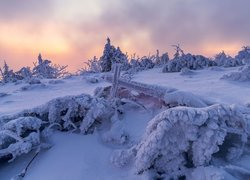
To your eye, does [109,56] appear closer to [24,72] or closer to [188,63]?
[24,72]

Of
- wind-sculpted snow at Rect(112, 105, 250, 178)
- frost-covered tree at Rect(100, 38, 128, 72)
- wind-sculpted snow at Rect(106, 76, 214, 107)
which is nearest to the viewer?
wind-sculpted snow at Rect(112, 105, 250, 178)

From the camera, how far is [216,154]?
5.38 metres

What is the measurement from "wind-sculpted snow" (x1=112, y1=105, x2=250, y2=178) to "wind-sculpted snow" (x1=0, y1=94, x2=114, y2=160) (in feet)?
6.28

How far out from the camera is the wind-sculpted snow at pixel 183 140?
514cm

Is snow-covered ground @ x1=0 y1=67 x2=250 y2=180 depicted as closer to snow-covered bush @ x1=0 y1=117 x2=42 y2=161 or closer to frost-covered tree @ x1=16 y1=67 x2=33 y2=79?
snow-covered bush @ x1=0 y1=117 x2=42 y2=161

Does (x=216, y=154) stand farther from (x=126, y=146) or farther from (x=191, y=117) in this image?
(x=126, y=146)

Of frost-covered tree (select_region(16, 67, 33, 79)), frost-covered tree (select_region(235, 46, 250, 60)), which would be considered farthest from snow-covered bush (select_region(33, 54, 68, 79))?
frost-covered tree (select_region(235, 46, 250, 60))

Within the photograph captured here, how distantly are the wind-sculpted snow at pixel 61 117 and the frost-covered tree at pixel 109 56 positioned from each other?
15.6 metres

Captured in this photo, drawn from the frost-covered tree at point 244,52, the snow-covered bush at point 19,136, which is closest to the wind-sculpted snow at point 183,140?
the snow-covered bush at point 19,136

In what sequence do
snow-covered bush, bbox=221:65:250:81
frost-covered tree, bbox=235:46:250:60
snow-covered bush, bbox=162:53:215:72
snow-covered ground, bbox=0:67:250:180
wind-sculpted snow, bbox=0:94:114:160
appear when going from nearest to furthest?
snow-covered ground, bbox=0:67:250:180, wind-sculpted snow, bbox=0:94:114:160, snow-covered bush, bbox=221:65:250:81, snow-covered bush, bbox=162:53:215:72, frost-covered tree, bbox=235:46:250:60

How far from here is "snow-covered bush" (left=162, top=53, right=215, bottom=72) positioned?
581 inches

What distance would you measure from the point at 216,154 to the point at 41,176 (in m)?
2.70

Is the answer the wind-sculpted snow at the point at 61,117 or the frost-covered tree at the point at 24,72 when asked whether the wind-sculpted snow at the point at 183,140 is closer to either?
the wind-sculpted snow at the point at 61,117

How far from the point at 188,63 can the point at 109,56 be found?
9244mm
